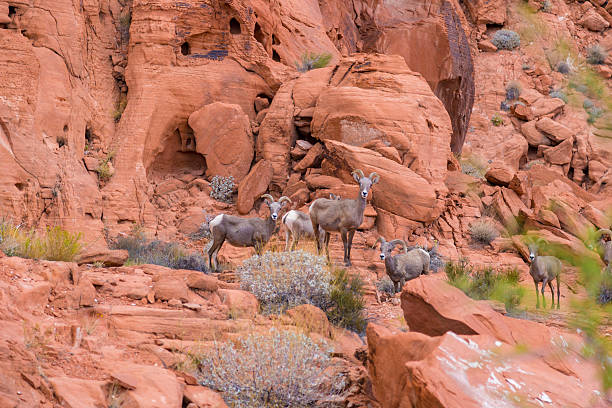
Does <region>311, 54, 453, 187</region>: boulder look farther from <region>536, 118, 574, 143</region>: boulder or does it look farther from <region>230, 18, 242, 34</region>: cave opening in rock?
<region>536, 118, 574, 143</region>: boulder

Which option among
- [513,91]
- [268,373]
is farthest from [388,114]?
[513,91]

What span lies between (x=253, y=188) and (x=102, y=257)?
644 cm

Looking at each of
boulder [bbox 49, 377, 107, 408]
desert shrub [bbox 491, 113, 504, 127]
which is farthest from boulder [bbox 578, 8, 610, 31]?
boulder [bbox 49, 377, 107, 408]

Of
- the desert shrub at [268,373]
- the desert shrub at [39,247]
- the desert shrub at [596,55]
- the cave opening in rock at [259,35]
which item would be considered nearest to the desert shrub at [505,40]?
the desert shrub at [596,55]

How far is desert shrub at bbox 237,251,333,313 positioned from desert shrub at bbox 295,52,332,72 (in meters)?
10.9

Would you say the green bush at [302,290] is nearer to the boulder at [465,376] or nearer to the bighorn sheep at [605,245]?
the boulder at [465,376]

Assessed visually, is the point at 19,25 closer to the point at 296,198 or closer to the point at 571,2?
the point at 296,198

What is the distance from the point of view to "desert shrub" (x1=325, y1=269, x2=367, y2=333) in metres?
7.64

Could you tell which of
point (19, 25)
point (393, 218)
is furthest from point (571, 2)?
point (19, 25)

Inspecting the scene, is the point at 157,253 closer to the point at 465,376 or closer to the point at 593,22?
the point at 465,376

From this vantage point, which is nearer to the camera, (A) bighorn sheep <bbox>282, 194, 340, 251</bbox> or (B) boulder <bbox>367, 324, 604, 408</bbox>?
(B) boulder <bbox>367, 324, 604, 408</bbox>

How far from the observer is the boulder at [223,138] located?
50.6ft

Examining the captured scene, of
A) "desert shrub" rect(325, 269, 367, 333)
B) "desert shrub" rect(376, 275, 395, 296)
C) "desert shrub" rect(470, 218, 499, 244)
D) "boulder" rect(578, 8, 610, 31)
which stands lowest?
"desert shrub" rect(470, 218, 499, 244)

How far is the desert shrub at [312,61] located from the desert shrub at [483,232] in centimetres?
720
